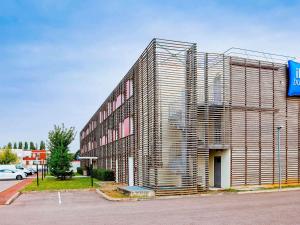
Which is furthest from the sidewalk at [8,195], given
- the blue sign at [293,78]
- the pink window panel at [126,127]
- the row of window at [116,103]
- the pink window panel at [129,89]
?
the blue sign at [293,78]

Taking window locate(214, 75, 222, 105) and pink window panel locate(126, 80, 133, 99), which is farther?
pink window panel locate(126, 80, 133, 99)

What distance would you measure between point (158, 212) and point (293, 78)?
16.3m

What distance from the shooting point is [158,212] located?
561 inches

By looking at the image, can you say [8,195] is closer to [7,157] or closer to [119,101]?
[119,101]

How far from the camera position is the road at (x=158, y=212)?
1230 cm

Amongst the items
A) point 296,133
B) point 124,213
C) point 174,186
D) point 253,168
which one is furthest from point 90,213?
point 296,133

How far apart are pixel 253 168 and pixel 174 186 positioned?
6.44 m

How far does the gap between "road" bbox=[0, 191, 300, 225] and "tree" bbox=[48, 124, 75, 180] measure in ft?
67.2

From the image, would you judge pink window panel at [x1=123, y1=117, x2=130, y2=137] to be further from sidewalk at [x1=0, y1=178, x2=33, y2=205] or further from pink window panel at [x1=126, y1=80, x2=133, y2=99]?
sidewalk at [x1=0, y1=178, x2=33, y2=205]

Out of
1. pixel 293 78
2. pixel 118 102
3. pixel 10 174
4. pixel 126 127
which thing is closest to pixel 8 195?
pixel 126 127

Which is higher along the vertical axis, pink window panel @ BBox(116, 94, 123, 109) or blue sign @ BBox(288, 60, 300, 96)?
blue sign @ BBox(288, 60, 300, 96)

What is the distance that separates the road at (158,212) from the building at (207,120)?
4.45m

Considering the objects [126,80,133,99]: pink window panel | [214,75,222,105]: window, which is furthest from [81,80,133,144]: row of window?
[214,75,222,105]: window

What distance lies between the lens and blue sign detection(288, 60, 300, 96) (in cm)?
2602
